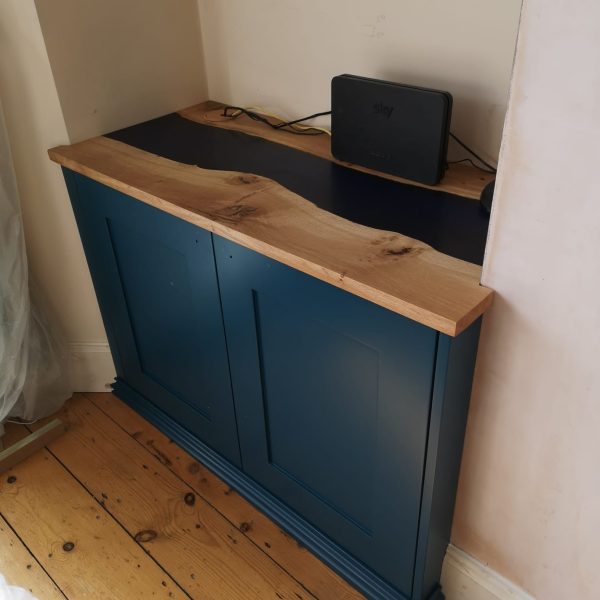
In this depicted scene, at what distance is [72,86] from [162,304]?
1.79 ft

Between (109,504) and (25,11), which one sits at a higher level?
(25,11)

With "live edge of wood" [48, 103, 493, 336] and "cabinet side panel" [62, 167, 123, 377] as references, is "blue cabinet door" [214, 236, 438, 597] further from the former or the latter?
"cabinet side panel" [62, 167, 123, 377]

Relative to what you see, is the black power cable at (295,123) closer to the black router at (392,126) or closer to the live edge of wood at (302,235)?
the black router at (392,126)

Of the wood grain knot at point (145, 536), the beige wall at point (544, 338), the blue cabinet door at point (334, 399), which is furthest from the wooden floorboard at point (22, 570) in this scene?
the beige wall at point (544, 338)

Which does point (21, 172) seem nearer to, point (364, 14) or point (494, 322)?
point (364, 14)

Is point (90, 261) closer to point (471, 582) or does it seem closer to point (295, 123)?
point (295, 123)

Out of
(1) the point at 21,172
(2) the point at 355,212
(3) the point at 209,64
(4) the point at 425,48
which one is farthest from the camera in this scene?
(3) the point at 209,64

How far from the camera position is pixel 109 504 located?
158cm

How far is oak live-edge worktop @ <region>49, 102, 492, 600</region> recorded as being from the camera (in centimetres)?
98

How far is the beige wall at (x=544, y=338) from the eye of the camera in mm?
741

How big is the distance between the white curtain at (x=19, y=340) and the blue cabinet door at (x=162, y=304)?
15 cm

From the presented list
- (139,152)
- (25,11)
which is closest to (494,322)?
(139,152)

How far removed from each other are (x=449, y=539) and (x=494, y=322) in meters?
0.55

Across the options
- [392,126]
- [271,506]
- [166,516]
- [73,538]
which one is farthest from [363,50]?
[73,538]
